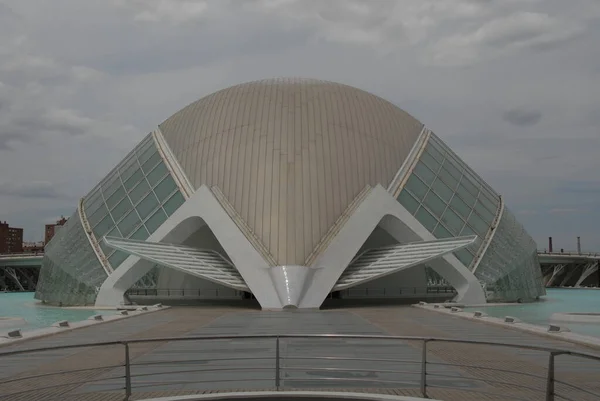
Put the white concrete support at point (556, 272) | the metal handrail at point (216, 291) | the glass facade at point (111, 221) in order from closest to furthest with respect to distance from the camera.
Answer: the glass facade at point (111, 221) → the metal handrail at point (216, 291) → the white concrete support at point (556, 272)

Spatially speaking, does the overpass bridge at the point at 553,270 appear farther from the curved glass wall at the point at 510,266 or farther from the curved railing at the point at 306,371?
the curved railing at the point at 306,371

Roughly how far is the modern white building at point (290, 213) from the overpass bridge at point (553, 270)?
4031 centimetres

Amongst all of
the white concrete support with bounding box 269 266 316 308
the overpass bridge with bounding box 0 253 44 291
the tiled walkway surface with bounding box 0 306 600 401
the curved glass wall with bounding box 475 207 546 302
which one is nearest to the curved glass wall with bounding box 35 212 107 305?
the white concrete support with bounding box 269 266 316 308

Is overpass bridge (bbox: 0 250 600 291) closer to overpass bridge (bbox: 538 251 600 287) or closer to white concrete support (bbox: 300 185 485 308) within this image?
overpass bridge (bbox: 538 251 600 287)

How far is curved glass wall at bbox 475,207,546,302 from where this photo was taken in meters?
29.7

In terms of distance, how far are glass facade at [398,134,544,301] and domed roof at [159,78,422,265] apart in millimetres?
1575

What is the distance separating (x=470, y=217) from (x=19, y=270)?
6374cm

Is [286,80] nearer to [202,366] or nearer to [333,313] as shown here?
[333,313]

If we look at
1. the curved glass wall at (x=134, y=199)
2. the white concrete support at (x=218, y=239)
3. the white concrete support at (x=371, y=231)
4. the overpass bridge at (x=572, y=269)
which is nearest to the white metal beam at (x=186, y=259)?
the white concrete support at (x=218, y=239)

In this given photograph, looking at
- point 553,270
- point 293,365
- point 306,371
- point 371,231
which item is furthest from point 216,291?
point 553,270

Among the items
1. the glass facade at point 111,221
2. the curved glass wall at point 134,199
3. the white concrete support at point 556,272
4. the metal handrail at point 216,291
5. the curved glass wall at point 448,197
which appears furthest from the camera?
the white concrete support at point 556,272

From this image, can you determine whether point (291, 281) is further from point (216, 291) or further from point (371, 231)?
point (216, 291)

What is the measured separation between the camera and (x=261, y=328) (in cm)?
1662

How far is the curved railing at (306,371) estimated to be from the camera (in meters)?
7.68
